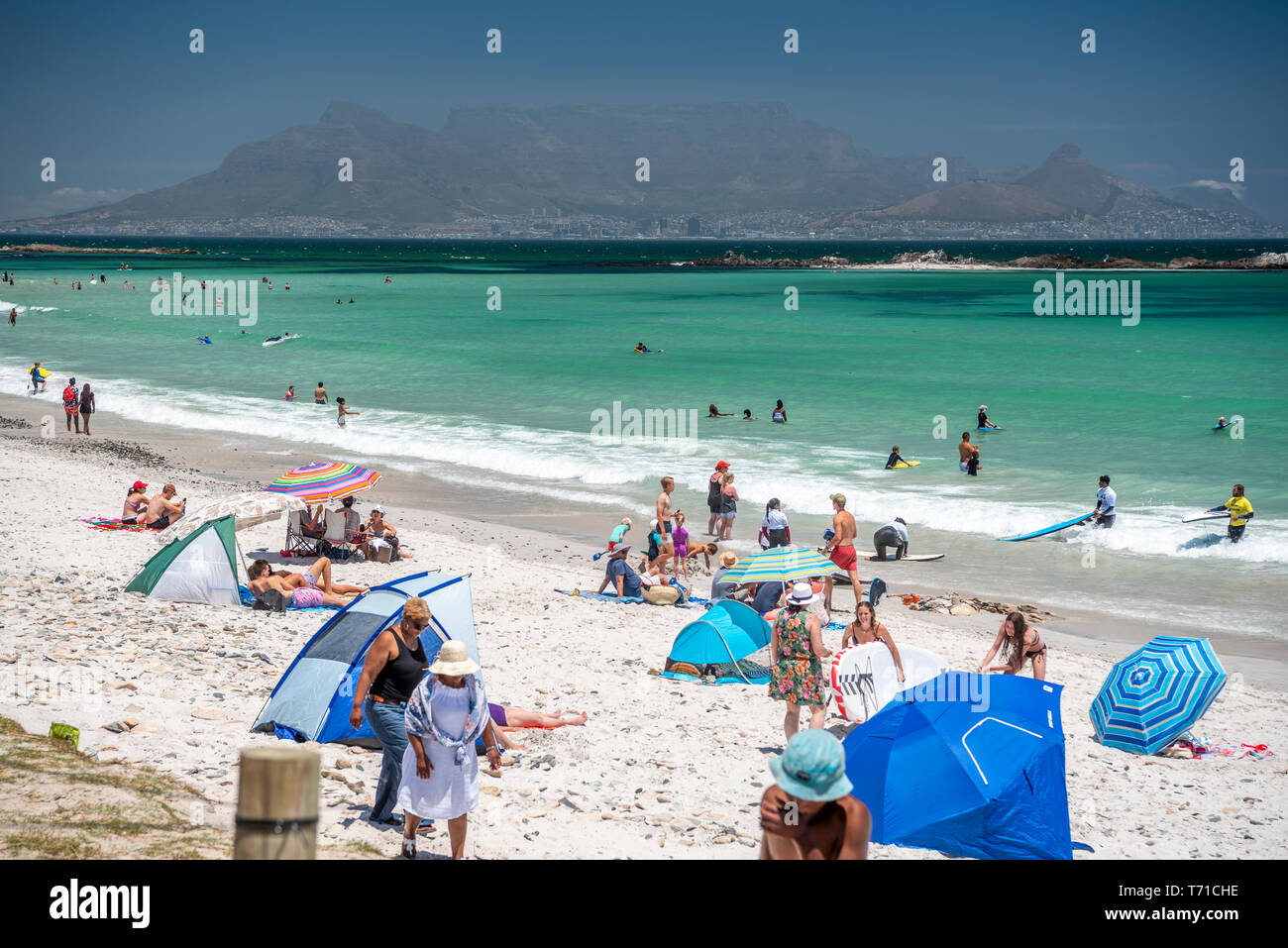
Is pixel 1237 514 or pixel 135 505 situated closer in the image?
pixel 135 505

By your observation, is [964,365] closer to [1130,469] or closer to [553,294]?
[1130,469]

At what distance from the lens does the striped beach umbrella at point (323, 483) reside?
15.3 meters

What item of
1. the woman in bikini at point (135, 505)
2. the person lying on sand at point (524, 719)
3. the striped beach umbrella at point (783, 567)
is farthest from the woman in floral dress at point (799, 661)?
the woman in bikini at point (135, 505)

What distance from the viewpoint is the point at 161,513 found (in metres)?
16.3

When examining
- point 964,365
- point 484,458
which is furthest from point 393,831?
point 964,365

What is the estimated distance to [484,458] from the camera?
26891 mm

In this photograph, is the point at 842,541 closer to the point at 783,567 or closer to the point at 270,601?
the point at 783,567

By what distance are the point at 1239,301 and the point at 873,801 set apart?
301 ft

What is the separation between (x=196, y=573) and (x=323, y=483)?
10.9 ft

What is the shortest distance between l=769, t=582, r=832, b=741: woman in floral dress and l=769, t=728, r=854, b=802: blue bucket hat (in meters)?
4.86

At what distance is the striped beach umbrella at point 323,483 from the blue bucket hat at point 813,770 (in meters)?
12.1

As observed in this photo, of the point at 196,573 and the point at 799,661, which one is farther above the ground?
the point at 196,573

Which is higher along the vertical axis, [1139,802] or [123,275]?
[123,275]

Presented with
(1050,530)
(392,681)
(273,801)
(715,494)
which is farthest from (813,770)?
(1050,530)
